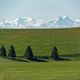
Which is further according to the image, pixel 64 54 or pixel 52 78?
pixel 64 54

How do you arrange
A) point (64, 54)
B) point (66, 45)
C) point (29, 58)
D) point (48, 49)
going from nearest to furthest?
point (29, 58)
point (64, 54)
point (48, 49)
point (66, 45)

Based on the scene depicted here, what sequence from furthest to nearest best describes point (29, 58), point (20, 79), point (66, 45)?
point (66, 45), point (29, 58), point (20, 79)

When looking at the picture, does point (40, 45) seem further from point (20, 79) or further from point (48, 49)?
point (20, 79)

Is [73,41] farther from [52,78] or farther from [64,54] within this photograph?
[52,78]

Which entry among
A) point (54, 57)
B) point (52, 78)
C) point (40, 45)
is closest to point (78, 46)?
point (40, 45)

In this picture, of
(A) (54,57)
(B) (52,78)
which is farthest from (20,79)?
(A) (54,57)

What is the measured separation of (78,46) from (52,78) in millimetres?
138195

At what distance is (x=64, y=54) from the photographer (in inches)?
6211

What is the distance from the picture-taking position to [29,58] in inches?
4783

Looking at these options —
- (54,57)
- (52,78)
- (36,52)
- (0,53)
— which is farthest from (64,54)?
(52,78)

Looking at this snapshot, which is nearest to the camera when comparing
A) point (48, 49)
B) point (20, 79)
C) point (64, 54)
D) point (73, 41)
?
point (20, 79)

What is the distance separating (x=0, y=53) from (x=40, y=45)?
6285cm

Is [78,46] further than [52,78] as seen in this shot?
Yes

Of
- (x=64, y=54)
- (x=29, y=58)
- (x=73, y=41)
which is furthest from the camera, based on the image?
(x=73, y=41)
